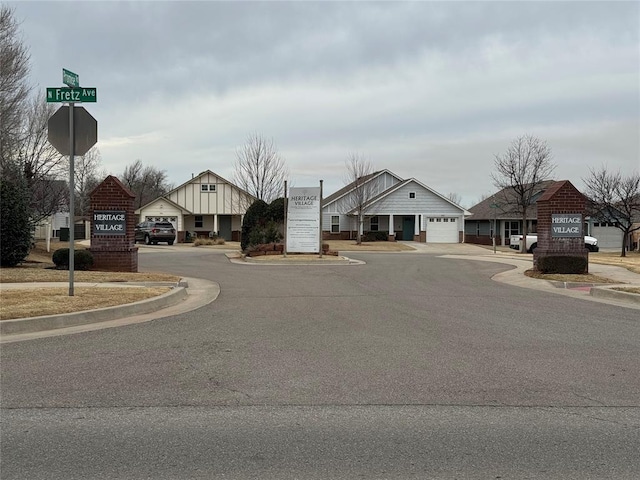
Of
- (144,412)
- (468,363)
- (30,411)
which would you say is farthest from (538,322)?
(30,411)

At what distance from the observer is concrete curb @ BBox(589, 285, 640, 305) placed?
42.6ft

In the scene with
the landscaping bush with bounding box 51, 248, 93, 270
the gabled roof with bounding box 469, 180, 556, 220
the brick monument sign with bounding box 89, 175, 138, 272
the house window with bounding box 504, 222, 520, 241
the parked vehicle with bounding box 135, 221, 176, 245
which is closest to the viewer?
the landscaping bush with bounding box 51, 248, 93, 270

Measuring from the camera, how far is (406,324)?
970cm

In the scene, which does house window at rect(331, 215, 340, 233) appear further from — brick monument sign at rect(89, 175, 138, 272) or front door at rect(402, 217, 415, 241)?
brick monument sign at rect(89, 175, 138, 272)

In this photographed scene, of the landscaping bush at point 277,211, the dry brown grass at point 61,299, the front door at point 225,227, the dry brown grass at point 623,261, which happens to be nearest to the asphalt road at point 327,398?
the dry brown grass at point 61,299

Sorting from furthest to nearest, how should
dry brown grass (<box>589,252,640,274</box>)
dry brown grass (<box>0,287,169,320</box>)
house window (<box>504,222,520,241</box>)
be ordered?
house window (<box>504,222,520,241</box>) → dry brown grass (<box>589,252,640,274</box>) → dry brown grass (<box>0,287,169,320</box>)

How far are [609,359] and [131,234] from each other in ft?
45.6

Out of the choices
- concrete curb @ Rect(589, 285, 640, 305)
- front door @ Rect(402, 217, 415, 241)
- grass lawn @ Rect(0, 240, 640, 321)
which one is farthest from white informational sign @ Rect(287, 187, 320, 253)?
front door @ Rect(402, 217, 415, 241)

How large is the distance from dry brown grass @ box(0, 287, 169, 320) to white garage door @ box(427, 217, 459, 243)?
38.3 meters

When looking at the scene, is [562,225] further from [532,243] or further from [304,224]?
[532,243]

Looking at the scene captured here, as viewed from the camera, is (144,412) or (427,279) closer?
(144,412)

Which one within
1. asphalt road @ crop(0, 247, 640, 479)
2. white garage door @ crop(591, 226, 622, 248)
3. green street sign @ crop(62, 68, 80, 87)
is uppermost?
green street sign @ crop(62, 68, 80, 87)

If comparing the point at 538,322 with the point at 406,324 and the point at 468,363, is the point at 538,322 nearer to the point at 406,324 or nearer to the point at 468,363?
the point at 406,324

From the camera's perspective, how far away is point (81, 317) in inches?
377
